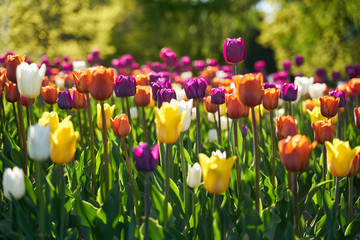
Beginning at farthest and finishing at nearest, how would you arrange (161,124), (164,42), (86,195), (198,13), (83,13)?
(164,42) → (198,13) → (83,13) → (86,195) → (161,124)

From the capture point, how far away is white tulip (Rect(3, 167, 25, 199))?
1.78 metres

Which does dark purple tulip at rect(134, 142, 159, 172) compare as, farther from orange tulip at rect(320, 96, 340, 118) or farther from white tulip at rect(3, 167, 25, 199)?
orange tulip at rect(320, 96, 340, 118)

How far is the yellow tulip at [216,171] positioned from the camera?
1697 mm

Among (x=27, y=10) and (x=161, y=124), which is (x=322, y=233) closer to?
(x=161, y=124)

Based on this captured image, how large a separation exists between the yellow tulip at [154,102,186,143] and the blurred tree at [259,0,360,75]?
381 inches

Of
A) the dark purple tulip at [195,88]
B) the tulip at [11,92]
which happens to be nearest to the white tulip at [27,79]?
the tulip at [11,92]

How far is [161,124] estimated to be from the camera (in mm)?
1757

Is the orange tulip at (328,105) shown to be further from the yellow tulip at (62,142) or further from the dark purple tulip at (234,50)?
the yellow tulip at (62,142)

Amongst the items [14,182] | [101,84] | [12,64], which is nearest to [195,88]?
[101,84]

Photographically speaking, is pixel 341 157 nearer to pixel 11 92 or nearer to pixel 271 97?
pixel 271 97

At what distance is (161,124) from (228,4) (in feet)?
50.0

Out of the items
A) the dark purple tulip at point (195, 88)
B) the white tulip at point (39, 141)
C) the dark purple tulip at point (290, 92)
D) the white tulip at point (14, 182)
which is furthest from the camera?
the dark purple tulip at point (290, 92)

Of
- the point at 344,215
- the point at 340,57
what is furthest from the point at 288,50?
the point at 344,215

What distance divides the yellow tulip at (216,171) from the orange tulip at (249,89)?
33 centimetres
